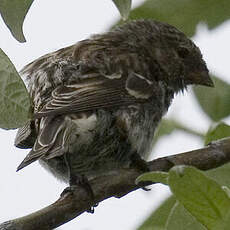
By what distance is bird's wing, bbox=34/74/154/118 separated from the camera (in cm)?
355

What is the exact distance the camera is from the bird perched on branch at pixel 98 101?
3.50 meters

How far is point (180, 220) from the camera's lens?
188 centimetres

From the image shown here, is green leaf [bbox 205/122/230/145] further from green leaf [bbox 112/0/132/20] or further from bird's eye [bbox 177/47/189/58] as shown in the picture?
bird's eye [bbox 177/47/189/58]

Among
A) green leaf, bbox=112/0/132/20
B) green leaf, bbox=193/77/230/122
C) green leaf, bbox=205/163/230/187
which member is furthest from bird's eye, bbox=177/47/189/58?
green leaf, bbox=112/0/132/20

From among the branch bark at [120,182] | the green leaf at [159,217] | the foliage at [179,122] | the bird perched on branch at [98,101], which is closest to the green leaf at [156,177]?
the foliage at [179,122]

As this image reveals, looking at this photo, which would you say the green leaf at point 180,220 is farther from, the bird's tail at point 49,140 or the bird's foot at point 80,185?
the bird's tail at point 49,140

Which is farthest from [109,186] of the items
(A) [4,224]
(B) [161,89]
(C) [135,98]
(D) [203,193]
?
(B) [161,89]

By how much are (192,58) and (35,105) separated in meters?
1.72

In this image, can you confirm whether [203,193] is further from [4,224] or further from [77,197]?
[77,197]

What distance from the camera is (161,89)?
15.2ft

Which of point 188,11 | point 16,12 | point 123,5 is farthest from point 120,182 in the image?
point 16,12

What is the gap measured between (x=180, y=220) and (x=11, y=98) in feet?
2.02

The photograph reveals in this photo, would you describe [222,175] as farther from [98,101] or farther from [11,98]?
[98,101]

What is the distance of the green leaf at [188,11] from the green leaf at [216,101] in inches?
13.0
